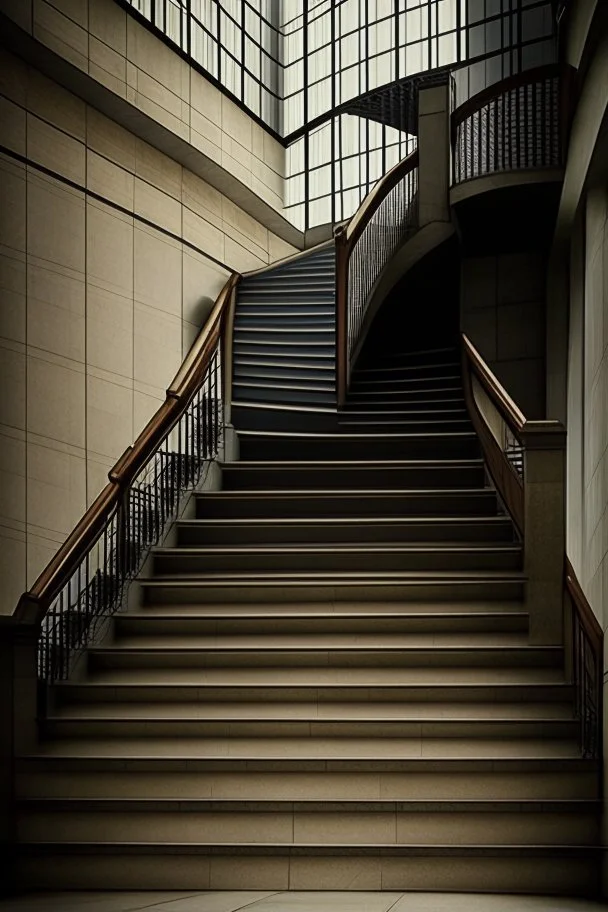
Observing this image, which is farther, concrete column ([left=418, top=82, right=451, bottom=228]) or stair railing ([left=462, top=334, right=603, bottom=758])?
concrete column ([left=418, top=82, right=451, bottom=228])

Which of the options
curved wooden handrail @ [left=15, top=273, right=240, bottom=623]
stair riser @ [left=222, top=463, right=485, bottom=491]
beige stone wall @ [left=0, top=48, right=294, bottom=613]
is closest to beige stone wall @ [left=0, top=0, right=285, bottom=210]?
beige stone wall @ [left=0, top=48, right=294, bottom=613]

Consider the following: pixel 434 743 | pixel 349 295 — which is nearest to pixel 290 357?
pixel 349 295

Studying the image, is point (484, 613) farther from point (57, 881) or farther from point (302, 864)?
point (57, 881)

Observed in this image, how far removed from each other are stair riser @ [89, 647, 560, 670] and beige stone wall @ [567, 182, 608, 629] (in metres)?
0.59

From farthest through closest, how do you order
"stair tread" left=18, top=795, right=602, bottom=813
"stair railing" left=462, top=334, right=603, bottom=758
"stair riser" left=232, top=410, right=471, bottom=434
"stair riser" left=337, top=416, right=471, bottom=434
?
"stair riser" left=232, top=410, right=471, bottom=434 → "stair riser" left=337, top=416, right=471, bottom=434 → "stair railing" left=462, top=334, right=603, bottom=758 → "stair tread" left=18, top=795, right=602, bottom=813

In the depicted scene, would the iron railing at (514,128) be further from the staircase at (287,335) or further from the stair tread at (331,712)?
the stair tread at (331,712)

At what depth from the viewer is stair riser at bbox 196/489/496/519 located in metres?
10.0

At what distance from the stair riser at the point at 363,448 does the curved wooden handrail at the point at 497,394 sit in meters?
0.63

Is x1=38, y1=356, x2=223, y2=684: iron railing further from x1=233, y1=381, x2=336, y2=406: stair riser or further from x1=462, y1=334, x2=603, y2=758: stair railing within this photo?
x1=462, y1=334, x2=603, y2=758: stair railing

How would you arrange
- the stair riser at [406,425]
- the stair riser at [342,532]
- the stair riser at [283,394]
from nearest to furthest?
1. the stair riser at [342,532]
2. the stair riser at [406,425]
3. the stair riser at [283,394]

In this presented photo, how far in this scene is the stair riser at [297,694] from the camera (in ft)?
25.3

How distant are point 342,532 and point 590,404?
227 cm

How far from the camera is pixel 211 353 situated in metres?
11.5

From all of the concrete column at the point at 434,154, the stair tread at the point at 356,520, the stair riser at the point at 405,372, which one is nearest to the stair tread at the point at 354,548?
the stair tread at the point at 356,520
